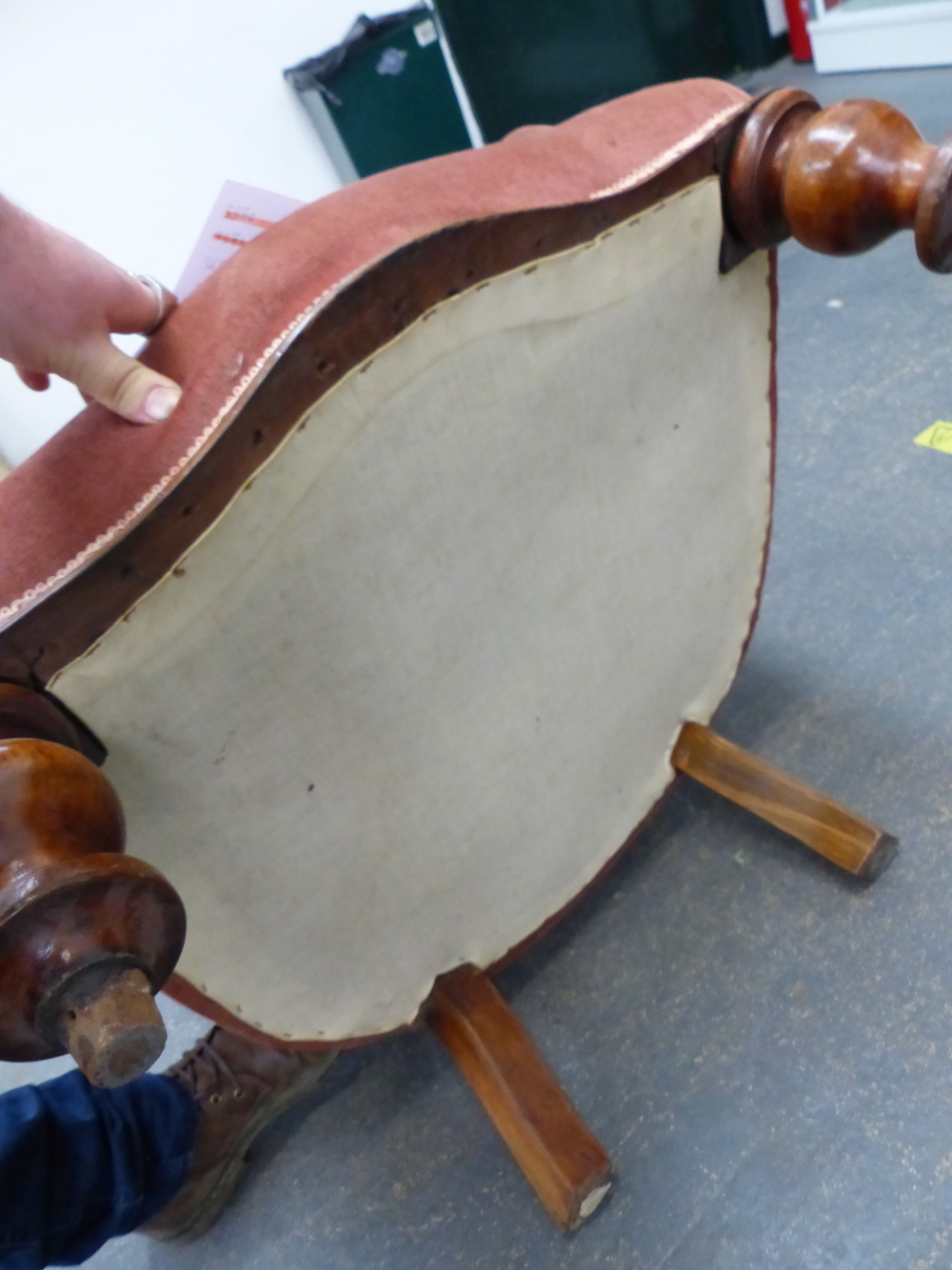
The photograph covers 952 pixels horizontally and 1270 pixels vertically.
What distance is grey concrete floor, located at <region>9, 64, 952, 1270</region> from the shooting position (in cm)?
75

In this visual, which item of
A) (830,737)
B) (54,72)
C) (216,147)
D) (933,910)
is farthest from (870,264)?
(54,72)

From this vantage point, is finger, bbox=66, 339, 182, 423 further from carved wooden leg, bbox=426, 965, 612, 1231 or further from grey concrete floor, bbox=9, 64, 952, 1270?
grey concrete floor, bbox=9, 64, 952, 1270

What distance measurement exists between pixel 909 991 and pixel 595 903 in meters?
0.32

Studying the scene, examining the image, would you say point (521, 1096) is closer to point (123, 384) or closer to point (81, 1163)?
point (81, 1163)

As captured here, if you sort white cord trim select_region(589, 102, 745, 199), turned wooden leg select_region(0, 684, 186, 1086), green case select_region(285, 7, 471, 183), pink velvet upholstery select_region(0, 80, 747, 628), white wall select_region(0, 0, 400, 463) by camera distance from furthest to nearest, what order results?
green case select_region(285, 7, 471, 183) → white wall select_region(0, 0, 400, 463) → white cord trim select_region(589, 102, 745, 199) → pink velvet upholstery select_region(0, 80, 747, 628) → turned wooden leg select_region(0, 684, 186, 1086)

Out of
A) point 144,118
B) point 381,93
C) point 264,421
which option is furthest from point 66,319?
point 381,93

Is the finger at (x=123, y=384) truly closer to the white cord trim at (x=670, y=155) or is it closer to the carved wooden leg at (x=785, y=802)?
the white cord trim at (x=670, y=155)

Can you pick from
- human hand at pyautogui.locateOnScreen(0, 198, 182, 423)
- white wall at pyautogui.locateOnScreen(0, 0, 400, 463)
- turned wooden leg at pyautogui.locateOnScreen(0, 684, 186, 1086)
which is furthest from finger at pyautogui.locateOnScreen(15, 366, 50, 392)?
white wall at pyautogui.locateOnScreen(0, 0, 400, 463)

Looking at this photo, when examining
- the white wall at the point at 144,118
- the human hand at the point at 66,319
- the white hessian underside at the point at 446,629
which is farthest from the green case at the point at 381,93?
the human hand at the point at 66,319

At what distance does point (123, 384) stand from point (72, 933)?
31cm

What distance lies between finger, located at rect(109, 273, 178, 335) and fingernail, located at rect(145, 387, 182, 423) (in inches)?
3.0

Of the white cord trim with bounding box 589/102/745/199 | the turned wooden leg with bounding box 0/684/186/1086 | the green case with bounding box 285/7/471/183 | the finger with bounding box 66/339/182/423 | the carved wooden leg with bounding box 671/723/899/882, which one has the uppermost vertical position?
the finger with bounding box 66/339/182/423

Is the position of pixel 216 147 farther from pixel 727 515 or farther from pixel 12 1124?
pixel 12 1124

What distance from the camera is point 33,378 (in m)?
0.63
